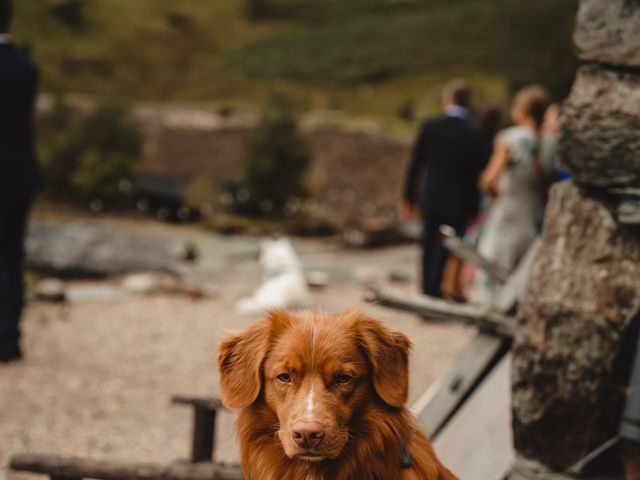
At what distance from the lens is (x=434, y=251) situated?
9.84m

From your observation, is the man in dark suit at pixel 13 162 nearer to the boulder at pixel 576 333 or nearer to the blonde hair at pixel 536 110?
the blonde hair at pixel 536 110

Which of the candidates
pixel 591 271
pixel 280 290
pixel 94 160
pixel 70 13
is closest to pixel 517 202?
pixel 280 290

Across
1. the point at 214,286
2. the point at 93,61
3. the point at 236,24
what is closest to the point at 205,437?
the point at 214,286

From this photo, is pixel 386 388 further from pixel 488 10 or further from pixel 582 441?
pixel 488 10

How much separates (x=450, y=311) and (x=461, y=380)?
523mm

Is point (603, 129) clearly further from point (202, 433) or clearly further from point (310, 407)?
point (202, 433)

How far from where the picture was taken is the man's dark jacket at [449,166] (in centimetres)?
959

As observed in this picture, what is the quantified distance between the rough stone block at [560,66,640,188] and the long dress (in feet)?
14.8

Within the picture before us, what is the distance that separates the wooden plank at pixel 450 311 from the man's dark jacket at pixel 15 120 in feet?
11.2

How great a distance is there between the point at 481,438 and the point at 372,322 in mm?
2015

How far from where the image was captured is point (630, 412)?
3467 millimetres

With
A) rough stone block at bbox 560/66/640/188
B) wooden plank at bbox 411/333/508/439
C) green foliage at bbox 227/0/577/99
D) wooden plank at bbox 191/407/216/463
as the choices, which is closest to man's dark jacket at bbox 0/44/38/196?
wooden plank at bbox 191/407/216/463

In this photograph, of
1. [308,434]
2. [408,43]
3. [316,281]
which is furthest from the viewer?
[408,43]

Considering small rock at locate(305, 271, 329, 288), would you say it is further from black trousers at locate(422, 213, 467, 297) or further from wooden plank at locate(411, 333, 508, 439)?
wooden plank at locate(411, 333, 508, 439)
